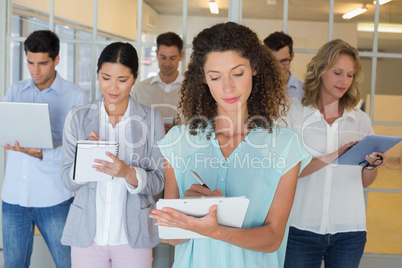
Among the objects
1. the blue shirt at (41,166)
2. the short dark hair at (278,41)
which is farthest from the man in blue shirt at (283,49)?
the blue shirt at (41,166)

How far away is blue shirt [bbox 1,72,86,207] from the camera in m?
2.61

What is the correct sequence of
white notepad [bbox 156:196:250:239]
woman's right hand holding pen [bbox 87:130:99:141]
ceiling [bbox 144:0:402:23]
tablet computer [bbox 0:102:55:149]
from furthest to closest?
1. ceiling [bbox 144:0:402:23]
2. tablet computer [bbox 0:102:55:149]
3. woman's right hand holding pen [bbox 87:130:99:141]
4. white notepad [bbox 156:196:250:239]

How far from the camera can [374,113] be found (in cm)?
Answer: 326

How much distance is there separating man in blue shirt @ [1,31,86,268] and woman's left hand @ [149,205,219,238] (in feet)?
5.13

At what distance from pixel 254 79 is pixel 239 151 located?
29 centimetres

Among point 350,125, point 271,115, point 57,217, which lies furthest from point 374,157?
point 57,217

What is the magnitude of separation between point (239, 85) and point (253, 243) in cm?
52

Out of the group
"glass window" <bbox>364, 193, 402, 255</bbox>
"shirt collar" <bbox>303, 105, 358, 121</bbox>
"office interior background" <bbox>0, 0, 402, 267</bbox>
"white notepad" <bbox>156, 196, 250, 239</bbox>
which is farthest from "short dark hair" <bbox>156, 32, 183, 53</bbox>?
"white notepad" <bbox>156, 196, 250, 239</bbox>

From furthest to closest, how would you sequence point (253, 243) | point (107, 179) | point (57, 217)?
1. point (57, 217)
2. point (107, 179)
3. point (253, 243)

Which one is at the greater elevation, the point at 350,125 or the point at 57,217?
the point at 350,125

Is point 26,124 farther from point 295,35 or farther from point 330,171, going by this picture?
point 295,35

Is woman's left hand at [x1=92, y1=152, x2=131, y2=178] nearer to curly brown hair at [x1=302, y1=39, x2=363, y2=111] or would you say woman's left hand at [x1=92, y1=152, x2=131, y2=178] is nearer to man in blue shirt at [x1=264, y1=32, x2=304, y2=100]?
curly brown hair at [x1=302, y1=39, x2=363, y2=111]

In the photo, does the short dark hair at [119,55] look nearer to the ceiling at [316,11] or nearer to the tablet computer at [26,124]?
the tablet computer at [26,124]

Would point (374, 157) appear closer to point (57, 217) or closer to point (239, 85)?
point (239, 85)
